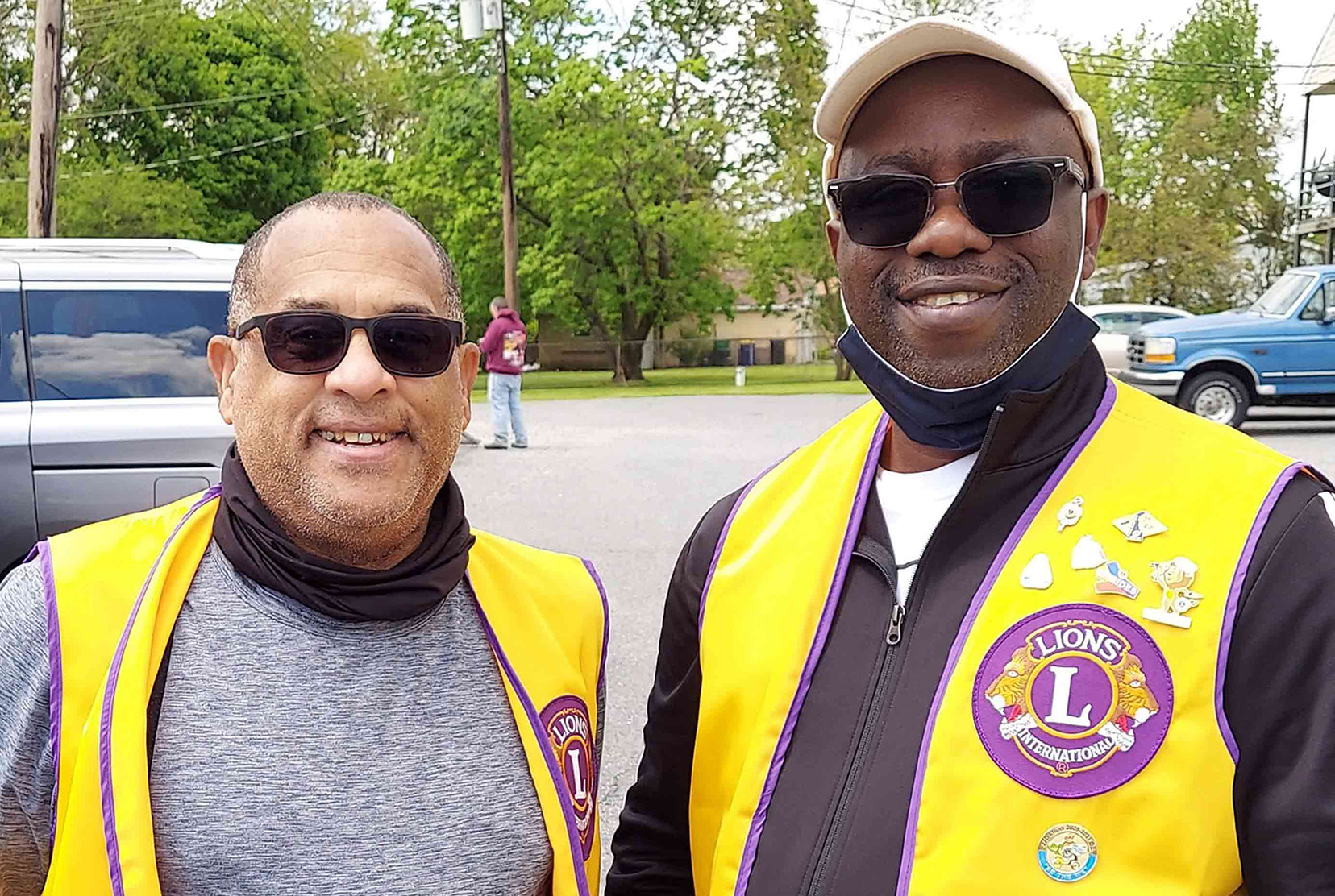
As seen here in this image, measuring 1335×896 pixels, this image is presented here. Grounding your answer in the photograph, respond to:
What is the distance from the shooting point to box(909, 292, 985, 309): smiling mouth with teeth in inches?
73.1

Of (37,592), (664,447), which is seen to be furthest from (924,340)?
(664,447)

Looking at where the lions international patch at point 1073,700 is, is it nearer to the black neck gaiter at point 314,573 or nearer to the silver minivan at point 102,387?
the black neck gaiter at point 314,573

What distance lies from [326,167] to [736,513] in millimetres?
45445

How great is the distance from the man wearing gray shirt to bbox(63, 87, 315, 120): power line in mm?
40383

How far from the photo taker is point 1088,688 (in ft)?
5.27

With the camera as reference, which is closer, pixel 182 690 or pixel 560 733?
pixel 182 690

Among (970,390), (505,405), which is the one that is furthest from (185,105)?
(970,390)

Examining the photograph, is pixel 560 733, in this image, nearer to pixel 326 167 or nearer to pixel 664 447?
pixel 664 447

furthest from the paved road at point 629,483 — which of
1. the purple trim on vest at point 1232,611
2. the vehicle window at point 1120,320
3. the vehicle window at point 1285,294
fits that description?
the vehicle window at point 1120,320

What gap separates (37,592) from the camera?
6.07 ft

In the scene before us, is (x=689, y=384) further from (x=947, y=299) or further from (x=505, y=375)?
A: (x=947, y=299)

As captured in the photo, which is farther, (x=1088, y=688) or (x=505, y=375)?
(x=505, y=375)

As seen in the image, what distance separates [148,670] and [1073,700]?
1.34 metres

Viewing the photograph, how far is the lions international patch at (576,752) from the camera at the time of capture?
2082 millimetres
